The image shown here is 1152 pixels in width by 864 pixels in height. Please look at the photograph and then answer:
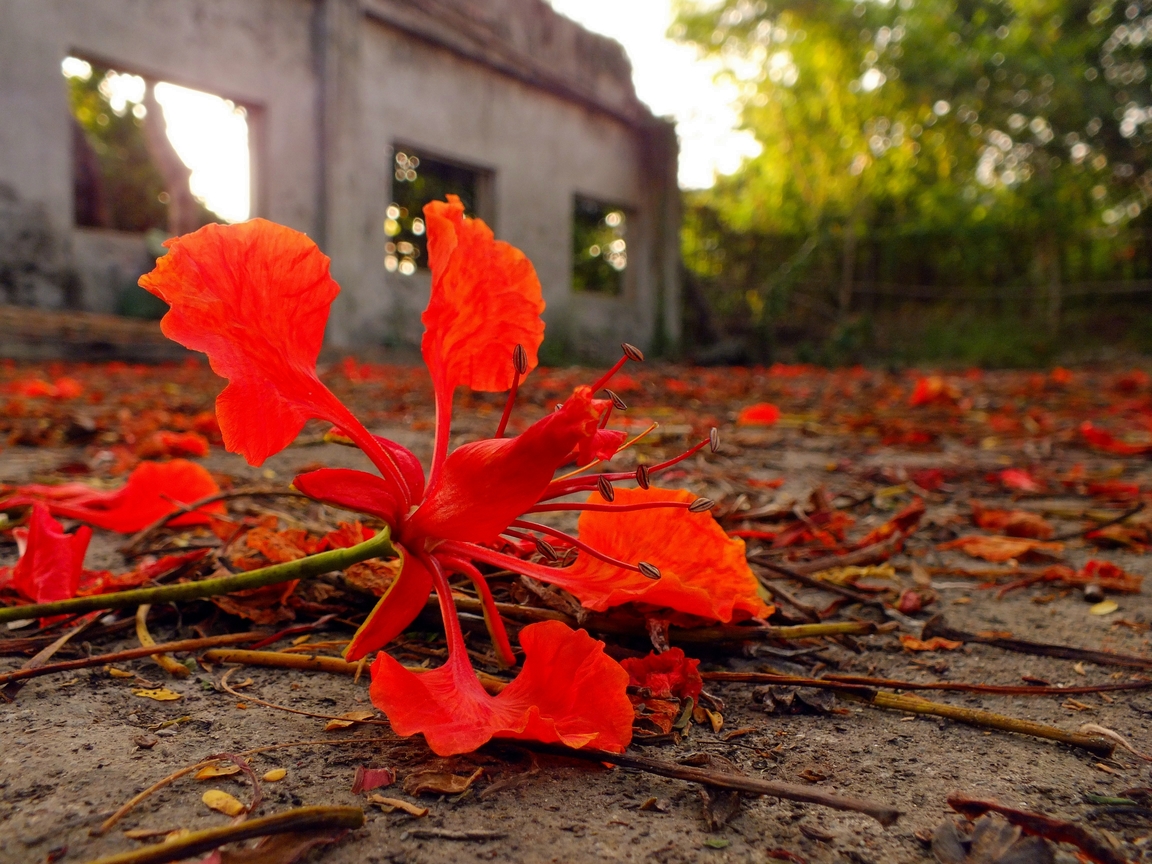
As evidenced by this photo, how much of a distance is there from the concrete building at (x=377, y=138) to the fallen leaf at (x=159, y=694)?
22.5ft

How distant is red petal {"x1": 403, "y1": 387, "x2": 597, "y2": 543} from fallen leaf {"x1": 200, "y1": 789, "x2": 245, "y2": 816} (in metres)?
0.27

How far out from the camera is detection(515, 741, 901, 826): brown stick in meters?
0.69

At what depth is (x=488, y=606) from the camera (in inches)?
33.3

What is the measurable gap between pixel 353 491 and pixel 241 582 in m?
0.13

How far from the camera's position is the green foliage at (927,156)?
1223 cm

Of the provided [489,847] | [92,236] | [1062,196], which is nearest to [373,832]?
[489,847]

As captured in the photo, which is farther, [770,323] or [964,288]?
[964,288]

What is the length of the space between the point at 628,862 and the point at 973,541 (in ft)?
4.44

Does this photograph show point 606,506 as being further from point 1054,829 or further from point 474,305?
point 1054,829

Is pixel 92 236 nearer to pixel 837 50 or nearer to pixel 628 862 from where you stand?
pixel 628 862

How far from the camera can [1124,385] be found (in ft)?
19.3

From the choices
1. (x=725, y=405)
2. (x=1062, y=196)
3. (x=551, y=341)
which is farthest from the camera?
(x=1062, y=196)

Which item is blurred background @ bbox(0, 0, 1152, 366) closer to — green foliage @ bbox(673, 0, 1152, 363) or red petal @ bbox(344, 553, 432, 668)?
green foliage @ bbox(673, 0, 1152, 363)

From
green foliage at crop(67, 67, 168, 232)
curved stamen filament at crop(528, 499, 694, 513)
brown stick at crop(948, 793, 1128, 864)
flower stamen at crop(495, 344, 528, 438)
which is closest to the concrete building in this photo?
green foliage at crop(67, 67, 168, 232)
